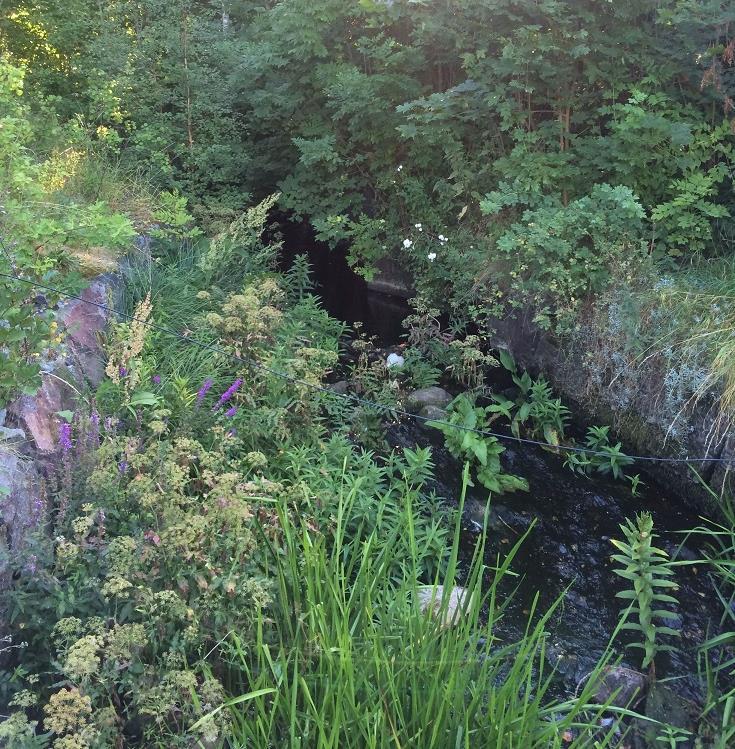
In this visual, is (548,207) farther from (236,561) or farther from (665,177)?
(236,561)

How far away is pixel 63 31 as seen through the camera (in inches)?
280

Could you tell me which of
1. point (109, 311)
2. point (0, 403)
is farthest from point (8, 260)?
point (109, 311)

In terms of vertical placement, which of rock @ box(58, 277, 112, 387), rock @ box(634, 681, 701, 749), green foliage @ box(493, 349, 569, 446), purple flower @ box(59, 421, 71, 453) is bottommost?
rock @ box(634, 681, 701, 749)

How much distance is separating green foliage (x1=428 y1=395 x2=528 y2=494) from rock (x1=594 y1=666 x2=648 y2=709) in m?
1.52

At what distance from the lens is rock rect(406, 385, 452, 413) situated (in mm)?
5051

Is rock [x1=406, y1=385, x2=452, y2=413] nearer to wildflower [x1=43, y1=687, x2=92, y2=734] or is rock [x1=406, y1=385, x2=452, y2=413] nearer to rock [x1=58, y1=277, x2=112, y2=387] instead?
rock [x1=58, y1=277, x2=112, y2=387]

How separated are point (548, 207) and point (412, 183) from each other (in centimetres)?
172

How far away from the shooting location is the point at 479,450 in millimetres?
4398

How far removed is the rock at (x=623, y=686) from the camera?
112 inches

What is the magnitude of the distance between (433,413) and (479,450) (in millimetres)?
642

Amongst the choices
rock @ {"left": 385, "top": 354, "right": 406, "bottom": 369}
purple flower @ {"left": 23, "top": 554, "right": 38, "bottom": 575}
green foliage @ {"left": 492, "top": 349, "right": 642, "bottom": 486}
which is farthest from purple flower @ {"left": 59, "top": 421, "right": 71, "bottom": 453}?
green foliage @ {"left": 492, "top": 349, "right": 642, "bottom": 486}

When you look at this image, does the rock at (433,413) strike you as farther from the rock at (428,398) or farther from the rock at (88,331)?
the rock at (88,331)

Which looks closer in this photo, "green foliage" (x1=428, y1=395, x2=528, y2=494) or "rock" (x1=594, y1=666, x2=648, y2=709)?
"rock" (x1=594, y1=666, x2=648, y2=709)

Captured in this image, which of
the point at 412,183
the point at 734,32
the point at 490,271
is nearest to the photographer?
the point at 734,32
